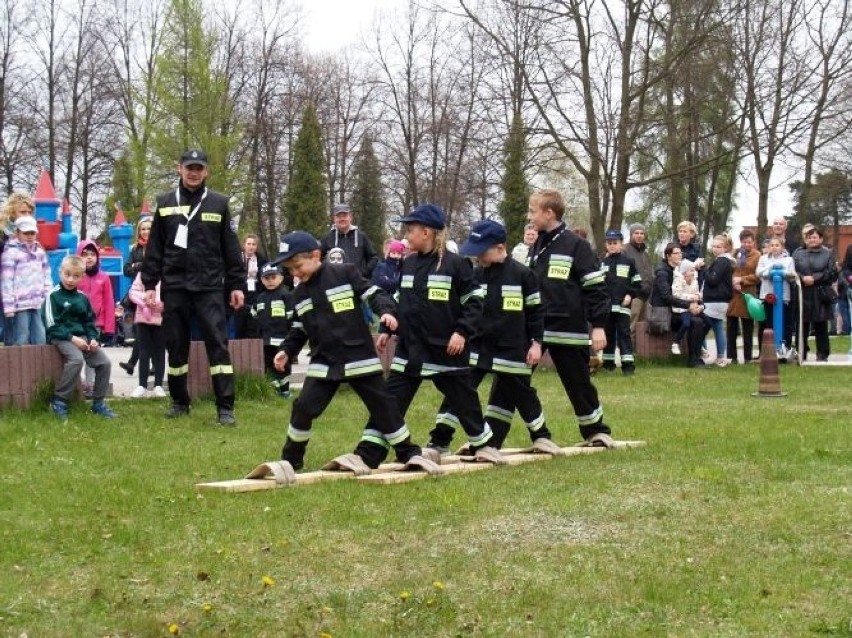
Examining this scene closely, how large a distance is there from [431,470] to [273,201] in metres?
53.7

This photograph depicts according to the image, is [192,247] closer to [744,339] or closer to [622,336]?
[622,336]

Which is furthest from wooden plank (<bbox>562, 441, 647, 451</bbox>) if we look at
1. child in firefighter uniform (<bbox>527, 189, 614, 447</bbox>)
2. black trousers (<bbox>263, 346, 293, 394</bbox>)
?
black trousers (<bbox>263, 346, 293, 394</bbox>)

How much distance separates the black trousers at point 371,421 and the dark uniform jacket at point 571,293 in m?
A: 1.80

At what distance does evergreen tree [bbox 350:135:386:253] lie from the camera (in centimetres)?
6244

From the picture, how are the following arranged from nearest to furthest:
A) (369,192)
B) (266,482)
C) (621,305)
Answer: (266,482), (621,305), (369,192)

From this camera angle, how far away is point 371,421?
9.99m

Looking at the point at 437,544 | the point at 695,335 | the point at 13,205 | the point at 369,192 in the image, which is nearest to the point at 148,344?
the point at 13,205

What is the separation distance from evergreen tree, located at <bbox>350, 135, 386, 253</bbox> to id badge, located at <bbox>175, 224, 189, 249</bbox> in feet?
161

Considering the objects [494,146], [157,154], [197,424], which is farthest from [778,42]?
[197,424]

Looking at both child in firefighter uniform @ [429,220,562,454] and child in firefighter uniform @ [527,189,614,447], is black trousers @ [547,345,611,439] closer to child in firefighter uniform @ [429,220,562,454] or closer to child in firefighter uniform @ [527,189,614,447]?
child in firefighter uniform @ [527,189,614,447]

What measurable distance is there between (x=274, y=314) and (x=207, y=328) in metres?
4.34

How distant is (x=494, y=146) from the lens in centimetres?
3888

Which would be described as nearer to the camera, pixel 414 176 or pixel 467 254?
pixel 467 254

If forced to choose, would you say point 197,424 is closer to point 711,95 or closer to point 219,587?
point 219,587
